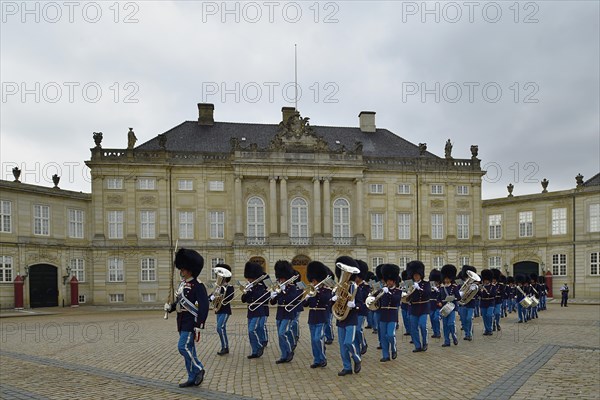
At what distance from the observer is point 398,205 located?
4306 centimetres

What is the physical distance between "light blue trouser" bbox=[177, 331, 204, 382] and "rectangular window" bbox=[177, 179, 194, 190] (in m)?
30.9

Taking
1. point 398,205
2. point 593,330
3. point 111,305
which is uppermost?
point 398,205

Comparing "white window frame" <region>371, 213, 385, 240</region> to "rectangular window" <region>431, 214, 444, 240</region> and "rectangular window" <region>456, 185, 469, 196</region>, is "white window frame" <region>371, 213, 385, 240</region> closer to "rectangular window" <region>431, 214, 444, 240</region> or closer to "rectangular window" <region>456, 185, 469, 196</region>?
"rectangular window" <region>431, 214, 444, 240</region>

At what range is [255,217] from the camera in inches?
1614

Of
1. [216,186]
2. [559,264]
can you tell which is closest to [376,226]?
[216,186]

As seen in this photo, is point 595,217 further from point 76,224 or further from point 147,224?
point 76,224

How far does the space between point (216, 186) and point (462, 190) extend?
19.2 meters

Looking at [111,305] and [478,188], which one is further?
[478,188]

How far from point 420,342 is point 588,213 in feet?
100

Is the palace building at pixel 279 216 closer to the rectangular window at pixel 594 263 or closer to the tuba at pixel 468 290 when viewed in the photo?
the rectangular window at pixel 594 263

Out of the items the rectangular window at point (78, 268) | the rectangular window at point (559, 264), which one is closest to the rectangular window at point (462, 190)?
the rectangular window at point (559, 264)

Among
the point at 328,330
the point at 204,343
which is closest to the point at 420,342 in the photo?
the point at 328,330

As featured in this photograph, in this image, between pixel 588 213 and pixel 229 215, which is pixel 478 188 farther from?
pixel 229 215

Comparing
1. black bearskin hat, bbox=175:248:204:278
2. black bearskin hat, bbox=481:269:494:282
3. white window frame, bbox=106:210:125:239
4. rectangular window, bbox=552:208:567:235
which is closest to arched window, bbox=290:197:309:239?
white window frame, bbox=106:210:125:239
